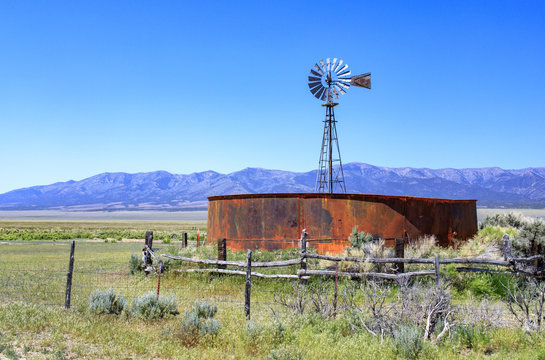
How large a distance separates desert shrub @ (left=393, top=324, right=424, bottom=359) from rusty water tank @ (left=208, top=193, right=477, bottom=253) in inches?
336

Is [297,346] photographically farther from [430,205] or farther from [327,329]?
[430,205]

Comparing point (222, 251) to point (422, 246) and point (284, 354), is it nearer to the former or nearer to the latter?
point (284, 354)

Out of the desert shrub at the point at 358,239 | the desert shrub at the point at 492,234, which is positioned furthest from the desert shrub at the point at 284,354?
the desert shrub at the point at 492,234

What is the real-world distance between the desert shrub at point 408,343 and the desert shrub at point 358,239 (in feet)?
26.1

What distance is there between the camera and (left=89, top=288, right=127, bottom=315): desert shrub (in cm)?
950

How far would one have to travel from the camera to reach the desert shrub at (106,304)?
9500 mm

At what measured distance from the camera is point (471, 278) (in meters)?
12.6

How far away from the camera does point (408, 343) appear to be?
7.19 m

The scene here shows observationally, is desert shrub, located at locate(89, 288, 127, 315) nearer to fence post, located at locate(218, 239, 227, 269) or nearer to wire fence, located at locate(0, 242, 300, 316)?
wire fence, located at locate(0, 242, 300, 316)

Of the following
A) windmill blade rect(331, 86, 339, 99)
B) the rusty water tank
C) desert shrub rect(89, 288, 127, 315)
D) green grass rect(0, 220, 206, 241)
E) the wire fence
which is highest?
windmill blade rect(331, 86, 339, 99)

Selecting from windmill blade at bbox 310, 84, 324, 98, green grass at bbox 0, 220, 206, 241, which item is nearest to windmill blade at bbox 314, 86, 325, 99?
windmill blade at bbox 310, 84, 324, 98

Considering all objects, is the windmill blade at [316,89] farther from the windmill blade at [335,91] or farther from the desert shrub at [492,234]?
the desert shrub at [492,234]

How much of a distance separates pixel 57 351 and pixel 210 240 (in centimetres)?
1158

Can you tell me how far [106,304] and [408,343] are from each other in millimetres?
6067
